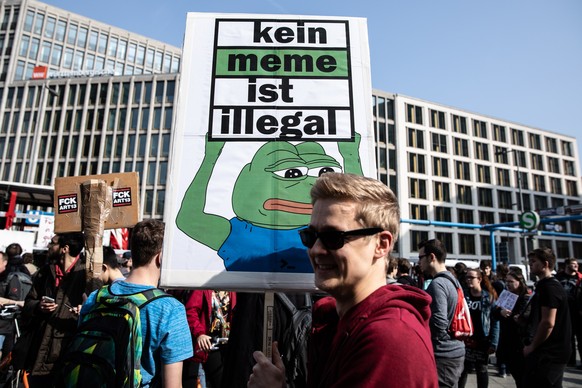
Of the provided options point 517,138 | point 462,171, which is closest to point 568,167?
point 517,138

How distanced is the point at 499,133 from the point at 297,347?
220 feet

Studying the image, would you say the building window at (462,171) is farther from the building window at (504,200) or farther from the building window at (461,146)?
the building window at (504,200)

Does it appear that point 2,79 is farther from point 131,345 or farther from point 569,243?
point 569,243

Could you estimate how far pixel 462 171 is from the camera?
57594 millimetres

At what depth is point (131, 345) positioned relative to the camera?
2.04m

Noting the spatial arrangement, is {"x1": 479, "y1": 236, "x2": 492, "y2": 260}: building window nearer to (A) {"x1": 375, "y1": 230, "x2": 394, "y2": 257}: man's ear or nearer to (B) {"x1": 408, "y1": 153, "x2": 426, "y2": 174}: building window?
(B) {"x1": 408, "y1": 153, "x2": 426, "y2": 174}: building window

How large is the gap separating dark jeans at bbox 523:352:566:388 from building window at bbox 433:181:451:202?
5377cm

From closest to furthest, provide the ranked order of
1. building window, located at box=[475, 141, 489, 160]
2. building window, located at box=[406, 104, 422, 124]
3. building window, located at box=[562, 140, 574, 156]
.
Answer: building window, located at box=[406, 104, 422, 124], building window, located at box=[475, 141, 489, 160], building window, located at box=[562, 140, 574, 156]

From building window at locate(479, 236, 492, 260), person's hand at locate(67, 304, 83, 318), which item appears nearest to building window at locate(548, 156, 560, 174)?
building window at locate(479, 236, 492, 260)

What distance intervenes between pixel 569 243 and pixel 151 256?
2924 inches

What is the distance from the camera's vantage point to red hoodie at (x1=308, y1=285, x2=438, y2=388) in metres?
1.10

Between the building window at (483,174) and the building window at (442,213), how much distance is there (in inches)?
300

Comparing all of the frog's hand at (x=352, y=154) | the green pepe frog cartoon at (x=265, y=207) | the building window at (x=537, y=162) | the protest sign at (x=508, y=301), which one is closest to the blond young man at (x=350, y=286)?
the green pepe frog cartoon at (x=265, y=207)

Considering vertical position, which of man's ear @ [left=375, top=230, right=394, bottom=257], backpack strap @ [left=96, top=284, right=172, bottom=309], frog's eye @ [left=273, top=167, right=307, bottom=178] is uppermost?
frog's eye @ [left=273, top=167, right=307, bottom=178]
